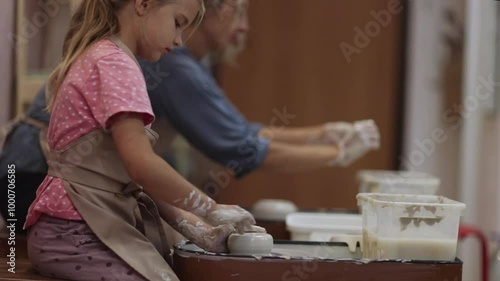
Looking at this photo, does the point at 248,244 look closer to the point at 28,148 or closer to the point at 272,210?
the point at 28,148

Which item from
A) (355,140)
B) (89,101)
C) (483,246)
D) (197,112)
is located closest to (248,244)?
(89,101)

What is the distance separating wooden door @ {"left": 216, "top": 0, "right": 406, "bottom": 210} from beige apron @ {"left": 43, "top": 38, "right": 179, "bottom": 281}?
277 centimetres

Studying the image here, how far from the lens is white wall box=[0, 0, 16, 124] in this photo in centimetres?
206

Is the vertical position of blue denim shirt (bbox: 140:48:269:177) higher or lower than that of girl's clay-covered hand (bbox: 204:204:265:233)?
higher

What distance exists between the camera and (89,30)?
1.29 metres

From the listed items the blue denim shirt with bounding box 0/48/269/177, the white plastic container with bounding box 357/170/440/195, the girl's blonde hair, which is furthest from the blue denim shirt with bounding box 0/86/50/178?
the white plastic container with bounding box 357/170/440/195

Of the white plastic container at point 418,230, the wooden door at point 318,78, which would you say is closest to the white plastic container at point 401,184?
the white plastic container at point 418,230

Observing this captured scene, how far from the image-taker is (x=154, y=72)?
1.99 metres

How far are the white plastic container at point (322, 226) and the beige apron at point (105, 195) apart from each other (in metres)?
0.49

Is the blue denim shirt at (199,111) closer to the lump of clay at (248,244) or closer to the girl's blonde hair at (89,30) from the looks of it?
the girl's blonde hair at (89,30)

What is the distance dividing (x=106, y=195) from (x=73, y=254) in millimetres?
104

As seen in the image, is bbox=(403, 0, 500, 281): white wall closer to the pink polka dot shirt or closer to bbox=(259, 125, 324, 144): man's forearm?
bbox=(259, 125, 324, 144): man's forearm

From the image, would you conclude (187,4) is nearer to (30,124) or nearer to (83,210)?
(83,210)

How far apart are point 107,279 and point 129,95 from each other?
28cm
